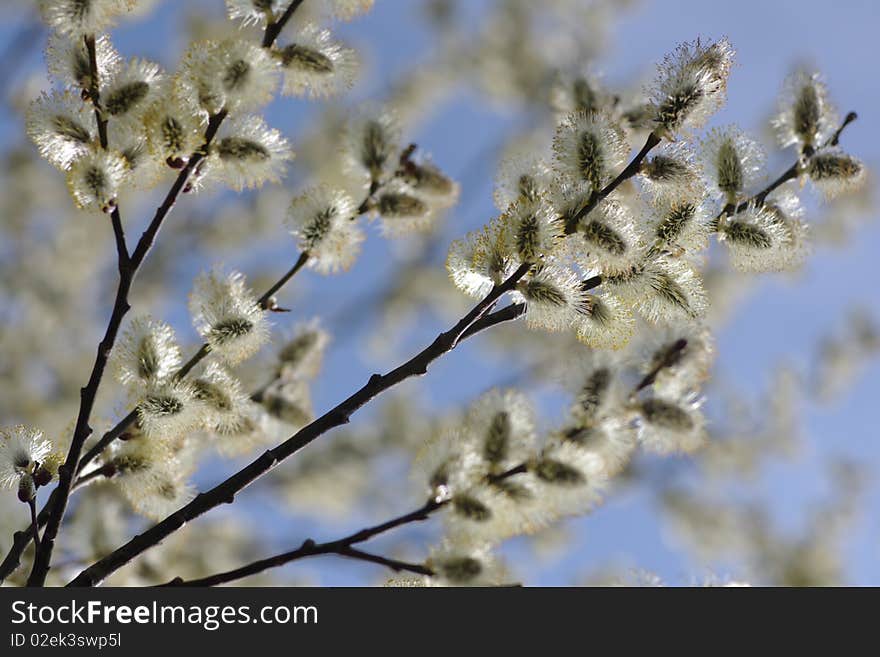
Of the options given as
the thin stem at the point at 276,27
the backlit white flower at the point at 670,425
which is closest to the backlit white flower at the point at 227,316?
the thin stem at the point at 276,27

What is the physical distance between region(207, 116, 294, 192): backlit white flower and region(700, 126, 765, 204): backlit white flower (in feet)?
2.37

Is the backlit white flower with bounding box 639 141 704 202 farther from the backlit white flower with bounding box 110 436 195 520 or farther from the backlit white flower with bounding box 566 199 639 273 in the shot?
the backlit white flower with bounding box 110 436 195 520

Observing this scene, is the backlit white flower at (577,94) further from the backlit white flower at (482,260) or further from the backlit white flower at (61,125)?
the backlit white flower at (61,125)

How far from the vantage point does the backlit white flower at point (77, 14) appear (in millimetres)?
1264

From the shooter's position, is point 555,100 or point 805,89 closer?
point 805,89

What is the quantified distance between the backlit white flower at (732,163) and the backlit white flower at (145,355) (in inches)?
38.2

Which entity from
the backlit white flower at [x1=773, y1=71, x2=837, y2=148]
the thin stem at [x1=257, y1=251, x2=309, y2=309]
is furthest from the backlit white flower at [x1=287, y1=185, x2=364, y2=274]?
the backlit white flower at [x1=773, y1=71, x2=837, y2=148]

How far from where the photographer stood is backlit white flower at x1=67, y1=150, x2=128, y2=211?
1289 mm

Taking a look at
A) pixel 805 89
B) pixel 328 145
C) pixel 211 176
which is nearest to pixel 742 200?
pixel 805 89

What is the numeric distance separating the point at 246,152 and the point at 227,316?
0.28m

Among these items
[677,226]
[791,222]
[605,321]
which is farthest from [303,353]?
[791,222]
